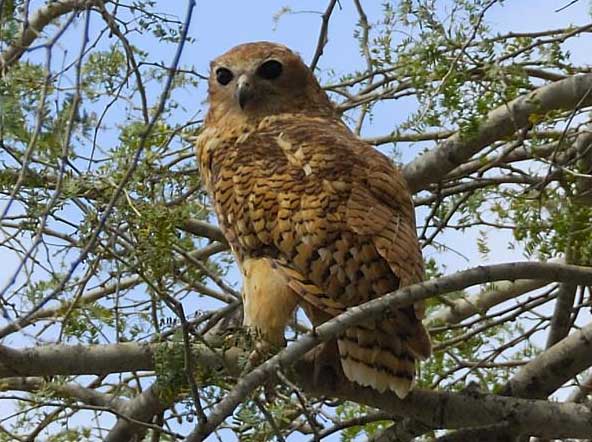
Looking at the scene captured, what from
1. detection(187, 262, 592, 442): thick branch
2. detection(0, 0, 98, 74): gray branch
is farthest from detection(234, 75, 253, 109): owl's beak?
detection(187, 262, 592, 442): thick branch

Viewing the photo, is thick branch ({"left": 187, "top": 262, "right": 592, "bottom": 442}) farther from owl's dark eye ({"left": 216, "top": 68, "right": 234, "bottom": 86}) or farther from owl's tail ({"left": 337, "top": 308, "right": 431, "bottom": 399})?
owl's dark eye ({"left": 216, "top": 68, "right": 234, "bottom": 86})

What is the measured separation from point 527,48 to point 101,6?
75.3 inches

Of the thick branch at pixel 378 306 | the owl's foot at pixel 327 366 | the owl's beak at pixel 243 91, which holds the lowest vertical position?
the thick branch at pixel 378 306

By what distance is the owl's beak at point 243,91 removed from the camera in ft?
16.0

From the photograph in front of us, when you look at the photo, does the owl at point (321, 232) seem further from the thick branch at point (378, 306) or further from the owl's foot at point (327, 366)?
the thick branch at point (378, 306)

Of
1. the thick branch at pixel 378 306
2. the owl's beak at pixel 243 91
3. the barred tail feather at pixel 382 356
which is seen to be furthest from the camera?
the owl's beak at pixel 243 91

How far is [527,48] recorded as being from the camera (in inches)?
169

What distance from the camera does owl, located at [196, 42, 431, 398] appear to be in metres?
3.48

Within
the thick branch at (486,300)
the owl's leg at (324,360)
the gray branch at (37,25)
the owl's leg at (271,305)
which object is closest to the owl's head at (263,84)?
the gray branch at (37,25)

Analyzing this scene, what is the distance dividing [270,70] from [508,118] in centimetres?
127

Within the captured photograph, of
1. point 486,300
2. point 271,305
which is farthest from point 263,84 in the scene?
point 271,305

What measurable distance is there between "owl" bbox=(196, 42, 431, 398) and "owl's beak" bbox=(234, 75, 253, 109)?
18 cm

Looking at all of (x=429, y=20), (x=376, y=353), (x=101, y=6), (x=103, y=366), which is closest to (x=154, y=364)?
(x=103, y=366)

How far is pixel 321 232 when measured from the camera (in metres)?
3.73
